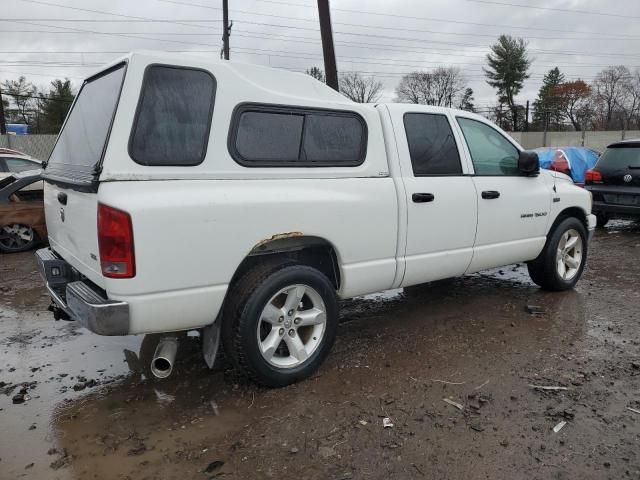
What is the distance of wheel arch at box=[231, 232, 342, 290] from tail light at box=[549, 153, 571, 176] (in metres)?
10.4

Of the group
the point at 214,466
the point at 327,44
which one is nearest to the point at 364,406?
the point at 214,466

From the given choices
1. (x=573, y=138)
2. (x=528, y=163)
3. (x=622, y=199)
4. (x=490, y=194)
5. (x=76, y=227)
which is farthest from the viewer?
(x=573, y=138)

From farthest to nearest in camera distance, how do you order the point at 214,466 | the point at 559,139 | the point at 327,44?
1. the point at 559,139
2. the point at 327,44
3. the point at 214,466

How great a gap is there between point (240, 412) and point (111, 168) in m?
1.65

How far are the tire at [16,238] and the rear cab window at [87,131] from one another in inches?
198

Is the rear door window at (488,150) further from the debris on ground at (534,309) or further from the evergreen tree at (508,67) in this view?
the evergreen tree at (508,67)

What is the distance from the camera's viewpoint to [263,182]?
3176mm

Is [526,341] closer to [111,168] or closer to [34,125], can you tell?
[111,168]

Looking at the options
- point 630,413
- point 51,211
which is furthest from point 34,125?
point 630,413

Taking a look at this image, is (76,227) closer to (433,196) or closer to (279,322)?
(279,322)

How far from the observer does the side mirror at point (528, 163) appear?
4.67 meters

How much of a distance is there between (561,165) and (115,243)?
475 inches

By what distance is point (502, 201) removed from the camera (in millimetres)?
4574

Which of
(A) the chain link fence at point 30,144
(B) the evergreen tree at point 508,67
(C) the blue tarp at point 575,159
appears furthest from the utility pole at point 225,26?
(B) the evergreen tree at point 508,67
